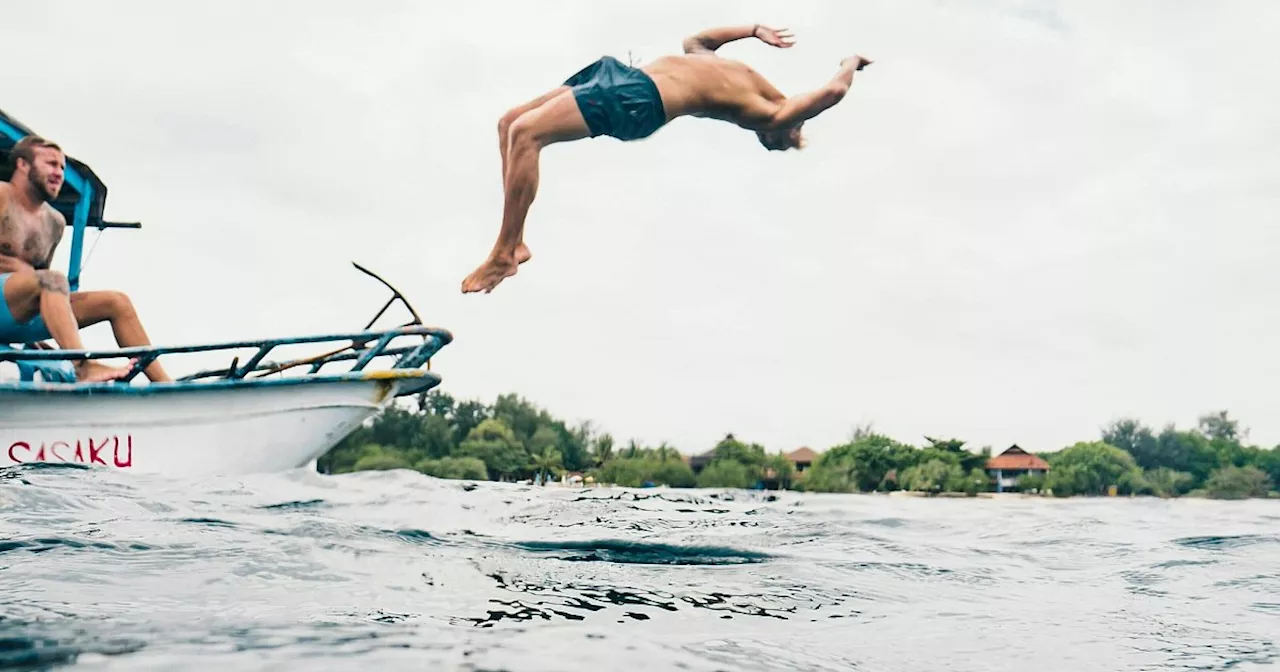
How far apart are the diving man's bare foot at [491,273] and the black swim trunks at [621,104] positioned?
46cm

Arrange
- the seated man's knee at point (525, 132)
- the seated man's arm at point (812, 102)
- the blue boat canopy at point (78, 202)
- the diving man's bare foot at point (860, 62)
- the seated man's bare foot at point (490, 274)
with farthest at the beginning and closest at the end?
the blue boat canopy at point (78, 202) → the diving man's bare foot at point (860, 62) → the seated man's arm at point (812, 102) → the seated man's bare foot at point (490, 274) → the seated man's knee at point (525, 132)

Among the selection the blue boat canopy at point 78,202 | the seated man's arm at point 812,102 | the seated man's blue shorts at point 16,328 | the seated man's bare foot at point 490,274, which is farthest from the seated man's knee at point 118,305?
the seated man's arm at point 812,102

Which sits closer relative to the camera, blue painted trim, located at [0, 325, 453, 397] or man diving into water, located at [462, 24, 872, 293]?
man diving into water, located at [462, 24, 872, 293]

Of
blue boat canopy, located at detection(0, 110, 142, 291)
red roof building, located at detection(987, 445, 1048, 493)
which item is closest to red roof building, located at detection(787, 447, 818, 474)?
red roof building, located at detection(987, 445, 1048, 493)

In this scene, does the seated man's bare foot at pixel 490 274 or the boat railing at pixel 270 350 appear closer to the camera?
the seated man's bare foot at pixel 490 274

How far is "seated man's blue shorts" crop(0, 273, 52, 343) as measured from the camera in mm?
6873

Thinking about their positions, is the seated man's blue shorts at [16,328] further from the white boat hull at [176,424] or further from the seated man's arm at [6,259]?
the white boat hull at [176,424]

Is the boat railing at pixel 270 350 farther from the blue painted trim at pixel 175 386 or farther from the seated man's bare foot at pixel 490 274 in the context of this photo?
the seated man's bare foot at pixel 490 274

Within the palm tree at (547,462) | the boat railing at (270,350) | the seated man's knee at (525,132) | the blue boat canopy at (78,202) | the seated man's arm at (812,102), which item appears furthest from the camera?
the palm tree at (547,462)

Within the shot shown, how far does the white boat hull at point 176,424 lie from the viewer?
7172mm

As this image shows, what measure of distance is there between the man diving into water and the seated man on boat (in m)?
5.48

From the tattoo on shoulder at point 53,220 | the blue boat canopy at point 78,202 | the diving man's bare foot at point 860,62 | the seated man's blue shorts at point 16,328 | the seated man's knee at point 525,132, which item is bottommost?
the seated man's blue shorts at point 16,328

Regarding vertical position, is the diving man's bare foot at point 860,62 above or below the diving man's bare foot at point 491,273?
above

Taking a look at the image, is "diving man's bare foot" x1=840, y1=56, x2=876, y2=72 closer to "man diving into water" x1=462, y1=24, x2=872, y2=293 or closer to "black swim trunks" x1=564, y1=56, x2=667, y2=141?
"man diving into water" x1=462, y1=24, x2=872, y2=293
